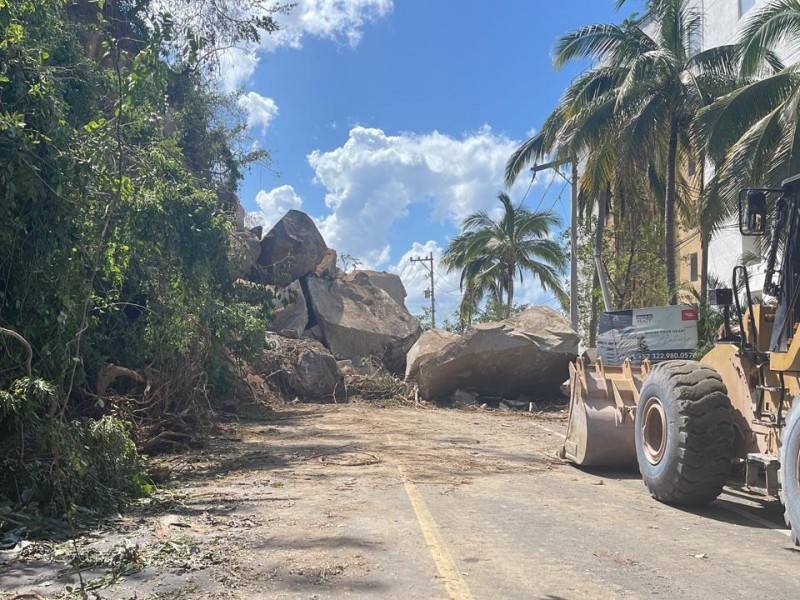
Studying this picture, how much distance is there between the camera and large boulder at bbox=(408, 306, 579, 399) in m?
20.9

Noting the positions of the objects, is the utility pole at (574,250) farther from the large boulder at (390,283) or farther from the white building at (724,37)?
the large boulder at (390,283)

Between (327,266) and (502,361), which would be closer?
(502,361)

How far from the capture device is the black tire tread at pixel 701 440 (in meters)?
6.82

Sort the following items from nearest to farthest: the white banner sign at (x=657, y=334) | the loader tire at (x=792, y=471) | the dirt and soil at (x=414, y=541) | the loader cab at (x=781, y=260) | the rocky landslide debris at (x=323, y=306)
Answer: the dirt and soil at (x=414, y=541)
the loader tire at (x=792, y=471)
the loader cab at (x=781, y=260)
the white banner sign at (x=657, y=334)
the rocky landslide debris at (x=323, y=306)


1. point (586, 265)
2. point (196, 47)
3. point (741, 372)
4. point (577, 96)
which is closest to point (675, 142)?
point (577, 96)

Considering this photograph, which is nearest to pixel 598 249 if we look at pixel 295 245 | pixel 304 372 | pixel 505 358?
pixel 505 358

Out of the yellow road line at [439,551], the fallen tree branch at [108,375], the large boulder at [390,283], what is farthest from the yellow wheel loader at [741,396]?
the large boulder at [390,283]

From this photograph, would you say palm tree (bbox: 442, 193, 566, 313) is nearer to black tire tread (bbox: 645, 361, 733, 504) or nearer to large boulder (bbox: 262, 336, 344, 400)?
large boulder (bbox: 262, 336, 344, 400)

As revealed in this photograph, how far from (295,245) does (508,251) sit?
501 inches

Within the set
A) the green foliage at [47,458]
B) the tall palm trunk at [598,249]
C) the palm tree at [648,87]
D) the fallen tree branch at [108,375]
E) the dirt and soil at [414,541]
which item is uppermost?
the palm tree at [648,87]

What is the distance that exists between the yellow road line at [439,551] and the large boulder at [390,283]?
27.2 meters

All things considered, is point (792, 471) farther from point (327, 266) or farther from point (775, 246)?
point (327, 266)

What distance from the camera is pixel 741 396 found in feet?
23.2

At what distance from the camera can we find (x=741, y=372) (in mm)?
7082
